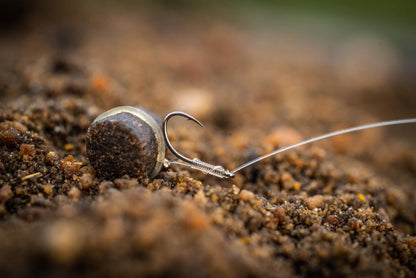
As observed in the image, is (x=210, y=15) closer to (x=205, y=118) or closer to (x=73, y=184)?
(x=205, y=118)

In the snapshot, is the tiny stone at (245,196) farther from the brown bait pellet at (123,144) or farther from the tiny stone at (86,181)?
the tiny stone at (86,181)

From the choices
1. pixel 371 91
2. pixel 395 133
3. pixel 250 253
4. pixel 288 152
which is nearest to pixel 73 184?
pixel 250 253

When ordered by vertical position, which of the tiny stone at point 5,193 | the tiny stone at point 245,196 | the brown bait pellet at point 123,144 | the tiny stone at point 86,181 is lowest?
the tiny stone at point 5,193

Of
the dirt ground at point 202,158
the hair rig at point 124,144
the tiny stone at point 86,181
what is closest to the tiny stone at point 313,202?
the dirt ground at point 202,158

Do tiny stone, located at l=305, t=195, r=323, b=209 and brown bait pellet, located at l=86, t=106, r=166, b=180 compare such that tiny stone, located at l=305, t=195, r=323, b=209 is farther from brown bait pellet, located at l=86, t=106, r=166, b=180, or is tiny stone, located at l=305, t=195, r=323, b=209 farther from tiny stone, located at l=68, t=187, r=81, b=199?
tiny stone, located at l=68, t=187, r=81, b=199

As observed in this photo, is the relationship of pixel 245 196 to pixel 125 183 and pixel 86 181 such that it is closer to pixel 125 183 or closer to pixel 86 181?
pixel 125 183

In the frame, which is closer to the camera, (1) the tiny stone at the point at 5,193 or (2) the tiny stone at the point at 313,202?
(1) the tiny stone at the point at 5,193

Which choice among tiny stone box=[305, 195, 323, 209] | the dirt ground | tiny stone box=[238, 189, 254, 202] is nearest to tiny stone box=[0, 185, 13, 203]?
the dirt ground

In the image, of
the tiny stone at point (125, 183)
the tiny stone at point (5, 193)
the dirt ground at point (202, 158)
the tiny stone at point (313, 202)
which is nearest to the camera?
the dirt ground at point (202, 158)

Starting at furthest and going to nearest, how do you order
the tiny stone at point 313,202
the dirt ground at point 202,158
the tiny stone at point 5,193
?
the tiny stone at point 313,202 → the tiny stone at point 5,193 → the dirt ground at point 202,158
